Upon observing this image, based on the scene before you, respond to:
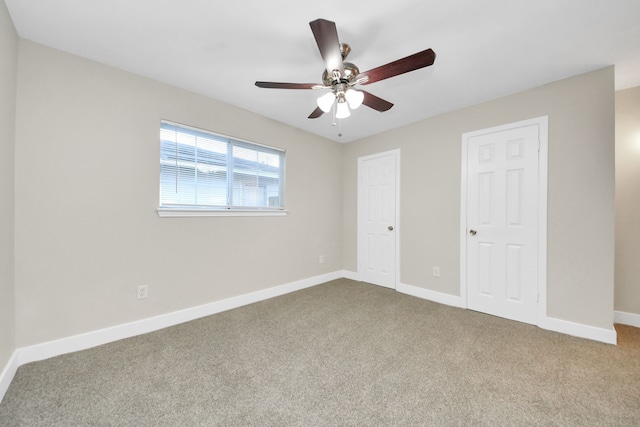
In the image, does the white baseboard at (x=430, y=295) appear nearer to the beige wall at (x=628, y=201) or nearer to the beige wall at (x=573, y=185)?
the beige wall at (x=573, y=185)

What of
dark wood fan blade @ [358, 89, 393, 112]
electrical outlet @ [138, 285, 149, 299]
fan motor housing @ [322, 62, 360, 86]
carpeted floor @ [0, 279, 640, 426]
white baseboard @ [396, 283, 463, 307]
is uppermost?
fan motor housing @ [322, 62, 360, 86]

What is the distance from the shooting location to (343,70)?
1641 millimetres

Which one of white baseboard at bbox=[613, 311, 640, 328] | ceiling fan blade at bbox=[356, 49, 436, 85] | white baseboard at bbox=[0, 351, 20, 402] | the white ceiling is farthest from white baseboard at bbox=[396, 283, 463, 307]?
white baseboard at bbox=[0, 351, 20, 402]

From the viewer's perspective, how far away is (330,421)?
1311mm

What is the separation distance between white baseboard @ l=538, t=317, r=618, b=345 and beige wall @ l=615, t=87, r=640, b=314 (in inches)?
26.1

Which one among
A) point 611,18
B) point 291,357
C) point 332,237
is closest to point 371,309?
point 291,357

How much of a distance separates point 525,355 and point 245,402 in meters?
2.09

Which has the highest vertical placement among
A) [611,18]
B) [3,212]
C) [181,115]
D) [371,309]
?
[611,18]

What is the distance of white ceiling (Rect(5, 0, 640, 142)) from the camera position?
1525mm

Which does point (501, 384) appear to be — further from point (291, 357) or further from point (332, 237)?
point (332, 237)

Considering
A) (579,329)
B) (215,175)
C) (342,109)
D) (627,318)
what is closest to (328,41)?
(342,109)

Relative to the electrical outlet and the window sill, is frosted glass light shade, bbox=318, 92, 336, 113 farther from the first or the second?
the electrical outlet

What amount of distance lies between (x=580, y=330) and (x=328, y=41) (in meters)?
3.15

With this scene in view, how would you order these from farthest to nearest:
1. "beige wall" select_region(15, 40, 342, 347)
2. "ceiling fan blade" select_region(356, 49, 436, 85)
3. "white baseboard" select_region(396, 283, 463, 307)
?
"white baseboard" select_region(396, 283, 463, 307) < "beige wall" select_region(15, 40, 342, 347) < "ceiling fan blade" select_region(356, 49, 436, 85)
